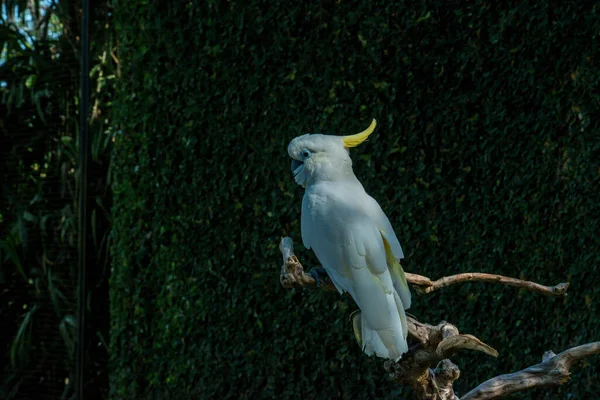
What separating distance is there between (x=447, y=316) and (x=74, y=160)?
2.35 metres

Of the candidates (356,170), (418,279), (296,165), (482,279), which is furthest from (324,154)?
(356,170)

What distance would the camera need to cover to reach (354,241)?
1.78m

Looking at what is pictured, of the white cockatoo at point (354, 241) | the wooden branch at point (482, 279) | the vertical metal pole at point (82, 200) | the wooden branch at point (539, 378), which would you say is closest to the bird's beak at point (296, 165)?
the white cockatoo at point (354, 241)

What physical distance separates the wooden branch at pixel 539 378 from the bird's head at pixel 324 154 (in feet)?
2.09

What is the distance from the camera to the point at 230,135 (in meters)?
3.24

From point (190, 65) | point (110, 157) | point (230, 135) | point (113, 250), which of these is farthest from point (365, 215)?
point (110, 157)

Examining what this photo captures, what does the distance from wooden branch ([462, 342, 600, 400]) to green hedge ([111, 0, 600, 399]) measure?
0.95 meters

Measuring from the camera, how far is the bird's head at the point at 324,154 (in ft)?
6.23

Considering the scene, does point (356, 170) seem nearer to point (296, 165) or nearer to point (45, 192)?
point (296, 165)

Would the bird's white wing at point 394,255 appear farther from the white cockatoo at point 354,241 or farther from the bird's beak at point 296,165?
the bird's beak at point 296,165

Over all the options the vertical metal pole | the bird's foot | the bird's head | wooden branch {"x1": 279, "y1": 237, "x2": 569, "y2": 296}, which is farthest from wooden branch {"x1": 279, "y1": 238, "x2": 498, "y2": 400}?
the vertical metal pole

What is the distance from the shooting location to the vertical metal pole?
12.9 feet

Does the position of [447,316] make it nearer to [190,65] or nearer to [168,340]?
[168,340]

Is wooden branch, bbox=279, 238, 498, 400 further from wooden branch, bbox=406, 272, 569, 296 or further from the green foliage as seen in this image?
the green foliage
